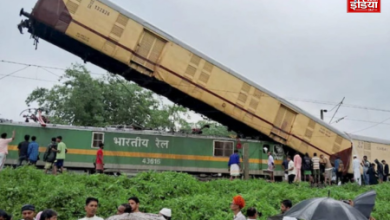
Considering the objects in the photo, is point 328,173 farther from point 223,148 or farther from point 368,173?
point 223,148

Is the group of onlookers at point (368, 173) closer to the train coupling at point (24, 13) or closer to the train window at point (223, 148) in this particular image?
the train window at point (223, 148)

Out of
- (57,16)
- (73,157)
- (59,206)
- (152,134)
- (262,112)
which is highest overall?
(57,16)

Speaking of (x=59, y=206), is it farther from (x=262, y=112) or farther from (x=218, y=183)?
(x=262, y=112)

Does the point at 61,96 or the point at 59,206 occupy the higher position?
the point at 61,96

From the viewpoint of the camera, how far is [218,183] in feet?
41.9

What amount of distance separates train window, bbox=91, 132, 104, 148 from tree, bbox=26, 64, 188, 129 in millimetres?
14159

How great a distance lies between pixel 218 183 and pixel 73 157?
636 cm

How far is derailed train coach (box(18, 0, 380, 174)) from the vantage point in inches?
588

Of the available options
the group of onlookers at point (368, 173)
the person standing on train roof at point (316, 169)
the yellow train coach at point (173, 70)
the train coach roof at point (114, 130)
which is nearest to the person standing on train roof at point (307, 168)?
the person standing on train roof at point (316, 169)

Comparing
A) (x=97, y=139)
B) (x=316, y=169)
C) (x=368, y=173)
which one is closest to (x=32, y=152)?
(x=97, y=139)

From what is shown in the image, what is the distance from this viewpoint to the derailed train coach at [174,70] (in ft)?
49.0

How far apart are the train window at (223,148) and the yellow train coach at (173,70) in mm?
855

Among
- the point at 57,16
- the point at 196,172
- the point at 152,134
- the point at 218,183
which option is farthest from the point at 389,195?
the point at 57,16

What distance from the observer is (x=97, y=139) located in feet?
54.4
